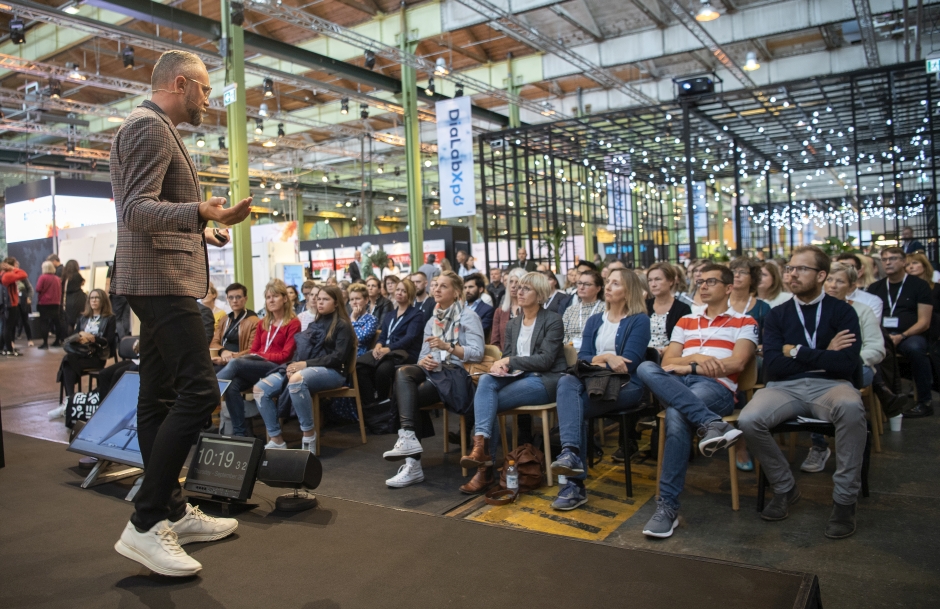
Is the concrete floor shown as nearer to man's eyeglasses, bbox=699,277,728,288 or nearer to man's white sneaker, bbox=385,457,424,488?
man's white sneaker, bbox=385,457,424,488

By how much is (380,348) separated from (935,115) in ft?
51.2

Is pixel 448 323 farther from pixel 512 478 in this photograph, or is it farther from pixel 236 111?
pixel 236 111

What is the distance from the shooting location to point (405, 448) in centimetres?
342

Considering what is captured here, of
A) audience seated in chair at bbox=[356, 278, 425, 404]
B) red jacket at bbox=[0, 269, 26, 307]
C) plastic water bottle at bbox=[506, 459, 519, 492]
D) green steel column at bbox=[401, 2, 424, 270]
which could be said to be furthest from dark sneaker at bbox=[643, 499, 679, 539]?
red jacket at bbox=[0, 269, 26, 307]

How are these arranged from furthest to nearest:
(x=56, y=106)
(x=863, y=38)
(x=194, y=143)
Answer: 1. (x=194, y=143)
2. (x=56, y=106)
3. (x=863, y=38)

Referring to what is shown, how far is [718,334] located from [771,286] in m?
1.39

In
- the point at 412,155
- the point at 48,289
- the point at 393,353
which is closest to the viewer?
the point at 393,353

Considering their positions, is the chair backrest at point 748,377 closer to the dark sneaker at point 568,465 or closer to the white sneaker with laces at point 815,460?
the white sneaker with laces at point 815,460

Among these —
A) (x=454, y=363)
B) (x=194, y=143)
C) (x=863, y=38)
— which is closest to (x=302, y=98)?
(x=194, y=143)

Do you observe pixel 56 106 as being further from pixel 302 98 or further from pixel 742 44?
pixel 742 44

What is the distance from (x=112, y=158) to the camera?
1972mm

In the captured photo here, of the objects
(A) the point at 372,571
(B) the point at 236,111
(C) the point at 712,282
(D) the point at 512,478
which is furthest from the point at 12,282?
(C) the point at 712,282

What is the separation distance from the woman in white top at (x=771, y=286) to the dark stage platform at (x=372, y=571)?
2.79 metres

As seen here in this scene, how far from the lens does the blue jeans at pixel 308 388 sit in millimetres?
4020
